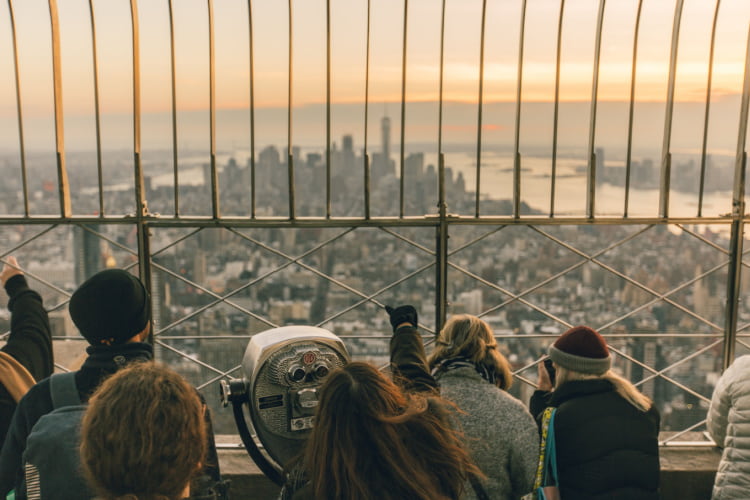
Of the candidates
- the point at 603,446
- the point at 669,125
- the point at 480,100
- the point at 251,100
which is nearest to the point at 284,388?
the point at 603,446

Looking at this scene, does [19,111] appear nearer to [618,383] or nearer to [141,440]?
[141,440]

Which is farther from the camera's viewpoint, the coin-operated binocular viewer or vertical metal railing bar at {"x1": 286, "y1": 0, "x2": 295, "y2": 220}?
vertical metal railing bar at {"x1": 286, "y1": 0, "x2": 295, "y2": 220}

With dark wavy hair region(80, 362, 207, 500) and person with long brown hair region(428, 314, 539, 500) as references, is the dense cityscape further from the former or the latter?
dark wavy hair region(80, 362, 207, 500)

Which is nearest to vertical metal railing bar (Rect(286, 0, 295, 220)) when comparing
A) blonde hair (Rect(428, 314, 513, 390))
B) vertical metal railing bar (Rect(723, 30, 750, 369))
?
blonde hair (Rect(428, 314, 513, 390))

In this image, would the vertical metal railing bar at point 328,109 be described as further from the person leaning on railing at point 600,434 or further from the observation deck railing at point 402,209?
the person leaning on railing at point 600,434

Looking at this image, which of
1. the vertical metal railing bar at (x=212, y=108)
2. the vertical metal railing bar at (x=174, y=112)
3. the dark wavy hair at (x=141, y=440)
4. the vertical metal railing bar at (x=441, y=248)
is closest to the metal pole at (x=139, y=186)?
the vertical metal railing bar at (x=174, y=112)
